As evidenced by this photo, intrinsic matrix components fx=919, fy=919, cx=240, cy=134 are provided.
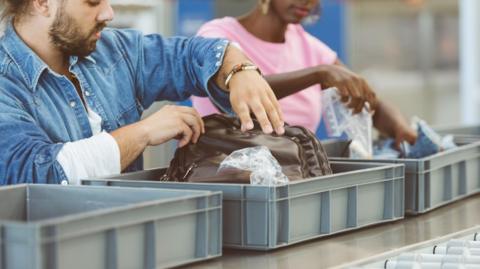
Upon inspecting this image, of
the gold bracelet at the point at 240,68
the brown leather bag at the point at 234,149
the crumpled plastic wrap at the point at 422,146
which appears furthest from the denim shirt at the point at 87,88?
the crumpled plastic wrap at the point at 422,146

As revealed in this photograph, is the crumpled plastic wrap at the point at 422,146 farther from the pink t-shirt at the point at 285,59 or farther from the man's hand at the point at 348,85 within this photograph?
the pink t-shirt at the point at 285,59

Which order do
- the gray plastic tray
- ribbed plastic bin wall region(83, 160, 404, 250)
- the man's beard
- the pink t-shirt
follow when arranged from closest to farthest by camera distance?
the gray plastic tray, ribbed plastic bin wall region(83, 160, 404, 250), the man's beard, the pink t-shirt

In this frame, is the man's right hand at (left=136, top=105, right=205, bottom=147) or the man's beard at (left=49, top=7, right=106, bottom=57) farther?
the man's beard at (left=49, top=7, right=106, bottom=57)

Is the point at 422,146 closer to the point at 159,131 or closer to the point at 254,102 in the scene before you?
the point at 254,102

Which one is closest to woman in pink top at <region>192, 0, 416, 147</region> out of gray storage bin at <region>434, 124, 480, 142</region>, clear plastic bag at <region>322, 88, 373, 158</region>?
clear plastic bag at <region>322, 88, 373, 158</region>

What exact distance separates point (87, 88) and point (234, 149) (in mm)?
446

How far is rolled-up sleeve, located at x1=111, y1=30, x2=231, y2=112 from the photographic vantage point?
7.44 ft

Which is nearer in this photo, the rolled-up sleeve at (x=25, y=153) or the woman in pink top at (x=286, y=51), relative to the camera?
the rolled-up sleeve at (x=25, y=153)

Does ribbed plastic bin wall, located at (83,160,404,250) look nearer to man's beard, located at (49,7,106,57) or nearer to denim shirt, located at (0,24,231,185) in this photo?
denim shirt, located at (0,24,231,185)

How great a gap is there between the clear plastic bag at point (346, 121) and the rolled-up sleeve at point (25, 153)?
2.94ft

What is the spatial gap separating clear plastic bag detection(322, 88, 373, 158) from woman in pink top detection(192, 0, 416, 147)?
0.10 meters

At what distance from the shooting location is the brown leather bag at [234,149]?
5.82ft

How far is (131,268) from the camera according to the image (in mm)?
1416

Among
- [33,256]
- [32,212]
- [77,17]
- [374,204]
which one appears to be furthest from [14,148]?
[374,204]
